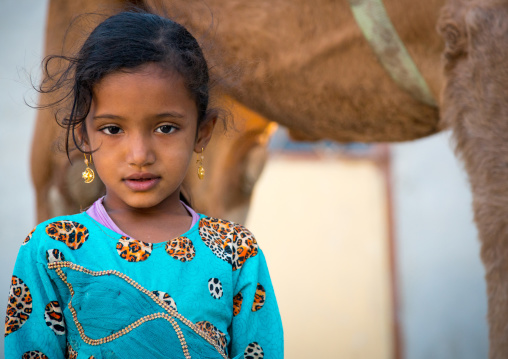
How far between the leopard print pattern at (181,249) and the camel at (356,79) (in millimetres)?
331

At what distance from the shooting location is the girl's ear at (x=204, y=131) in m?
0.91

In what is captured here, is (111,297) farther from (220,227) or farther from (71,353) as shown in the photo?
(220,227)

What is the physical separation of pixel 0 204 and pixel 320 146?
1.76 meters

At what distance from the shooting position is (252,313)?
0.86 m

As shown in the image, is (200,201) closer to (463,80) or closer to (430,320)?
(463,80)

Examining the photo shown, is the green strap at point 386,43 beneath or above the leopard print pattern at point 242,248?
above

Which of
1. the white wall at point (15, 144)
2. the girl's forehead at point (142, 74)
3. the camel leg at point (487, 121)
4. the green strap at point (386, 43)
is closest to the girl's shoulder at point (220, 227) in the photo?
the girl's forehead at point (142, 74)

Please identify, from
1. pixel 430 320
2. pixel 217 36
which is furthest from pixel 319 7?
pixel 430 320

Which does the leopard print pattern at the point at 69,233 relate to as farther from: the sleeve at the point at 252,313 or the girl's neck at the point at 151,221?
the sleeve at the point at 252,313

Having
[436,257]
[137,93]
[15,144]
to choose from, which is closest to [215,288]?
[137,93]

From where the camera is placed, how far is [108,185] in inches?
32.9

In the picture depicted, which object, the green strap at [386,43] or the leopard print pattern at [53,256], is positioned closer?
the leopard print pattern at [53,256]

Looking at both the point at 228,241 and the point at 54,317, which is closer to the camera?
the point at 54,317

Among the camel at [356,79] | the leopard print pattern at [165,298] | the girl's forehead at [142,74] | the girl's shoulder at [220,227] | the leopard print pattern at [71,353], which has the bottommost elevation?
the leopard print pattern at [71,353]
